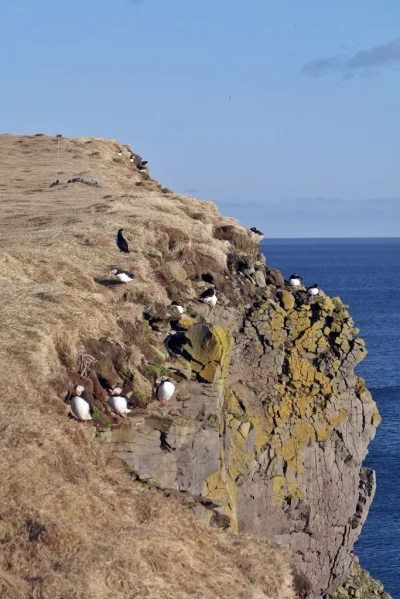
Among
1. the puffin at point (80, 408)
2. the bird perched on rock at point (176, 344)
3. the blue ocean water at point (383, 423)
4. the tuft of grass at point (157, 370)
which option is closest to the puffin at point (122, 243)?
the bird perched on rock at point (176, 344)

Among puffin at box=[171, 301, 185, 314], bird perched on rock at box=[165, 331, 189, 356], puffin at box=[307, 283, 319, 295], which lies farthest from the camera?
puffin at box=[307, 283, 319, 295]

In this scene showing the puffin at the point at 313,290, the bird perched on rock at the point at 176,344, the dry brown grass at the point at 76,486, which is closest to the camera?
the dry brown grass at the point at 76,486

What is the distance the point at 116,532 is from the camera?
1593 cm

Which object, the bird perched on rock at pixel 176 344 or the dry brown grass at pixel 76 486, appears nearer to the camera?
the dry brown grass at pixel 76 486

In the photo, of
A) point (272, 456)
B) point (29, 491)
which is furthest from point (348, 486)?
point (29, 491)

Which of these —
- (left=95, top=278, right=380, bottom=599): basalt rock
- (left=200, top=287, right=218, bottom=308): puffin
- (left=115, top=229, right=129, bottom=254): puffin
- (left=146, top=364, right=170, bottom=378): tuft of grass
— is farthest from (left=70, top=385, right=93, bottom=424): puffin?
(left=115, top=229, right=129, bottom=254): puffin

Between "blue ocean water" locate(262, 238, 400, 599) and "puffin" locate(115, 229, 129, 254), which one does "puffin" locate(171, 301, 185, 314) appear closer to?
"puffin" locate(115, 229, 129, 254)

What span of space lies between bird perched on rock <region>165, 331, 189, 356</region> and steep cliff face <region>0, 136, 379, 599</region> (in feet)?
0.19

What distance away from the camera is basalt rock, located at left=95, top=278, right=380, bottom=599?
26.2 m

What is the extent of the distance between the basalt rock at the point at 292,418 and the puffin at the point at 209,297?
1.68ft

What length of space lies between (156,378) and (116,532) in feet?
23.2

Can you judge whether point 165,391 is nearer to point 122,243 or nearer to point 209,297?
point 209,297

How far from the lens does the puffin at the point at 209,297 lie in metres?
29.2

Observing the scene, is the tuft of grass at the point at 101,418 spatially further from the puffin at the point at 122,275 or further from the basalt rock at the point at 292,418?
the puffin at the point at 122,275
